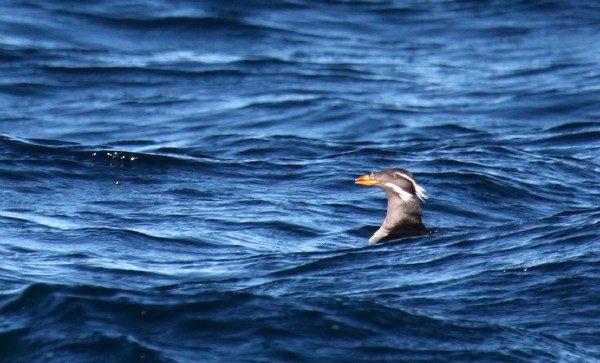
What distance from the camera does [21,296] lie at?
8148 mm

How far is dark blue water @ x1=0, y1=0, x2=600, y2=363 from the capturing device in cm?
775

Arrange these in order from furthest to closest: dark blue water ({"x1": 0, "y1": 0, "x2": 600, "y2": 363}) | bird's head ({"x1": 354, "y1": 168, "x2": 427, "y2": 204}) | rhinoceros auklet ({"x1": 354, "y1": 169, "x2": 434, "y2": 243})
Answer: bird's head ({"x1": 354, "y1": 168, "x2": 427, "y2": 204}) → rhinoceros auklet ({"x1": 354, "y1": 169, "x2": 434, "y2": 243}) → dark blue water ({"x1": 0, "y1": 0, "x2": 600, "y2": 363})

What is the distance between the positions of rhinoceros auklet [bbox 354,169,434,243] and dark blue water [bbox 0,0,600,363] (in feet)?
0.81

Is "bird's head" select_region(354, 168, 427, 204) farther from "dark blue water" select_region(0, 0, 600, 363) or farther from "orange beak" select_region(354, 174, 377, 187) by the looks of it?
"dark blue water" select_region(0, 0, 600, 363)

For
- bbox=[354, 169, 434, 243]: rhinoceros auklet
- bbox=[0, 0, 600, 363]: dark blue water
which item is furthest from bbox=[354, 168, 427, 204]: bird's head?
bbox=[0, 0, 600, 363]: dark blue water

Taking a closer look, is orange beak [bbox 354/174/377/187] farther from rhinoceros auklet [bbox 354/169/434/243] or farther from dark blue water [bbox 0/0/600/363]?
dark blue water [bbox 0/0/600/363]

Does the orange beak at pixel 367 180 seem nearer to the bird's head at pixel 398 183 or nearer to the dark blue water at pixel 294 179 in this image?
the bird's head at pixel 398 183

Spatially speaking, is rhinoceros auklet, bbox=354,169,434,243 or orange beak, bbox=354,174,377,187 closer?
rhinoceros auklet, bbox=354,169,434,243

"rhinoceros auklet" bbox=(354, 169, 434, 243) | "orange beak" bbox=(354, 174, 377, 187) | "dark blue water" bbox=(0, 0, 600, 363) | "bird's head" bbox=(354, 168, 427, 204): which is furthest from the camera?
"orange beak" bbox=(354, 174, 377, 187)

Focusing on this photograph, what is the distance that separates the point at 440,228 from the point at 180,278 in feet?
11.3

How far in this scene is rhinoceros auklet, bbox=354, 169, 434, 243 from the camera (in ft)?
36.1

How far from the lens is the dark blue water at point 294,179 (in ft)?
25.4

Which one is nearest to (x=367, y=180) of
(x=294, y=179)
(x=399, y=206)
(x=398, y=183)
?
(x=398, y=183)

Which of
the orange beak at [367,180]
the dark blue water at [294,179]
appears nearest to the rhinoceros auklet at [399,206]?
the orange beak at [367,180]
